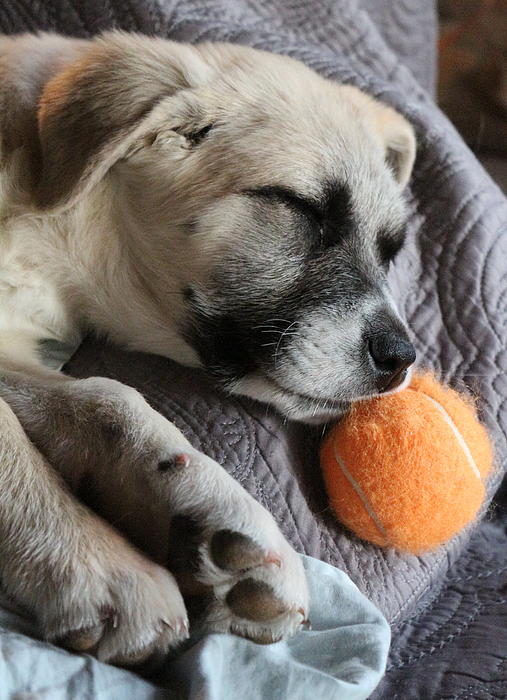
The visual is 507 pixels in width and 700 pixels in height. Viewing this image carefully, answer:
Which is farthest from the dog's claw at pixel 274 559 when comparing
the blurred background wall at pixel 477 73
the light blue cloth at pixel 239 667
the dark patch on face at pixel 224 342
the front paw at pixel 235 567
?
the blurred background wall at pixel 477 73

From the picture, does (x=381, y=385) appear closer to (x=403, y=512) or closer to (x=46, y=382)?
(x=403, y=512)

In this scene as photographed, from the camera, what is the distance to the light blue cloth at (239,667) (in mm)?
979

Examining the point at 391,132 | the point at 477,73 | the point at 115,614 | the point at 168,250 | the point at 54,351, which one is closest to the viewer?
the point at 115,614

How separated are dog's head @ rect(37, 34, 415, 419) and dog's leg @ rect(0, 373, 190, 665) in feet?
1.41

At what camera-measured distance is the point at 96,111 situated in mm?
1376

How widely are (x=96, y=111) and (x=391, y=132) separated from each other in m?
0.68

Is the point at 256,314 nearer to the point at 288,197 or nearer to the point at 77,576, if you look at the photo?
the point at 288,197

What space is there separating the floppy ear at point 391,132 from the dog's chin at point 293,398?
570 millimetres

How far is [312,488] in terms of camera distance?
1.47 meters

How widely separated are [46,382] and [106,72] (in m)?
0.55

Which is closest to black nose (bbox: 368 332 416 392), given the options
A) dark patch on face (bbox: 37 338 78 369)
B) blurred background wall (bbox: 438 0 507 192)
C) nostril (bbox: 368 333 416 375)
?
nostril (bbox: 368 333 416 375)

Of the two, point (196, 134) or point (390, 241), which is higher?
point (196, 134)

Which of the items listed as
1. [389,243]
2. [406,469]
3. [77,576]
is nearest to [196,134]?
[389,243]

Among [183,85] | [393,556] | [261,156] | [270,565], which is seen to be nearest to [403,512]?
[393,556]
